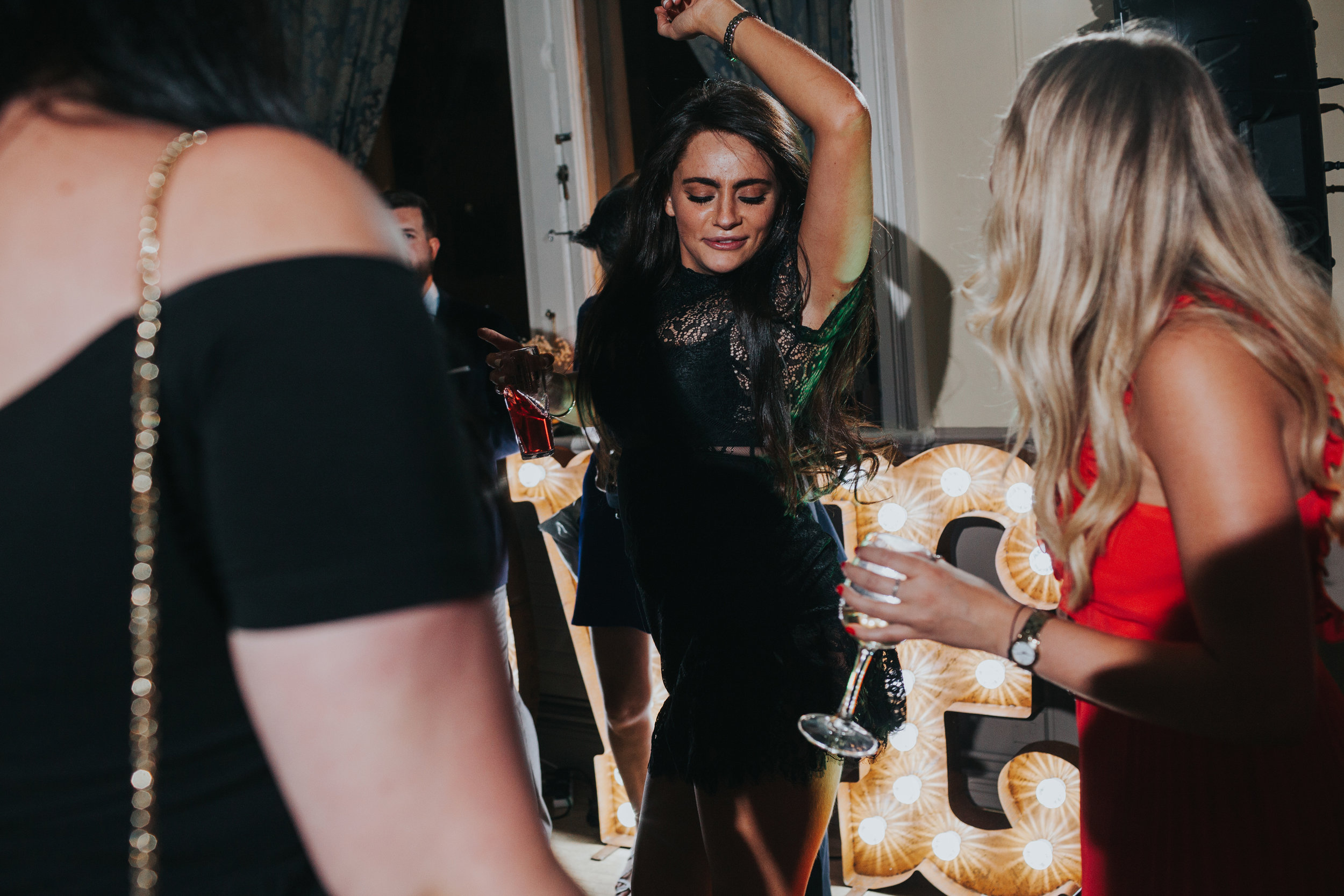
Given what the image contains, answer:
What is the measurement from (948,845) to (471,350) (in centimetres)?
199

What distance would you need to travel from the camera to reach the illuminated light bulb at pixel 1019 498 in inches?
94.2

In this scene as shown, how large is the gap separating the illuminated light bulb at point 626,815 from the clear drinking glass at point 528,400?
50.5 inches

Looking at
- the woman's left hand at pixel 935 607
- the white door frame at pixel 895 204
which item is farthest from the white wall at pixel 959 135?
the woman's left hand at pixel 935 607

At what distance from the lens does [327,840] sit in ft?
1.24

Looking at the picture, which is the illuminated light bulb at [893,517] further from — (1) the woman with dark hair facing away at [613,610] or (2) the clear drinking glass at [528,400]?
(2) the clear drinking glass at [528,400]

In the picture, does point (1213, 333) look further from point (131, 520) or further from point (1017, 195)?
point (131, 520)

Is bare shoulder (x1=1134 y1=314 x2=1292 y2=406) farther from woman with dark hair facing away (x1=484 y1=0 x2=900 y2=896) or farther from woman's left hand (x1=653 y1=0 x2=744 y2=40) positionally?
woman's left hand (x1=653 y1=0 x2=744 y2=40)

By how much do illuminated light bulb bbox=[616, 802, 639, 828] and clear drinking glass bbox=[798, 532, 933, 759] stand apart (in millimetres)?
1669

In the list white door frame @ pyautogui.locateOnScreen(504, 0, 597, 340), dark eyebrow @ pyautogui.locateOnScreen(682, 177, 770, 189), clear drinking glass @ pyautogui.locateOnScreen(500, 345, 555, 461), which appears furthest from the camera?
white door frame @ pyautogui.locateOnScreen(504, 0, 597, 340)

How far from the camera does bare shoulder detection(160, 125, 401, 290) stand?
37cm

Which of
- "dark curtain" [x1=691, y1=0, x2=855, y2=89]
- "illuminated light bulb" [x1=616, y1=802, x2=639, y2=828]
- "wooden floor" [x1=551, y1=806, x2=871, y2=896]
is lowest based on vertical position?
"wooden floor" [x1=551, y1=806, x2=871, y2=896]

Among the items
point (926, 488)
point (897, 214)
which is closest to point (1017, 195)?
point (926, 488)

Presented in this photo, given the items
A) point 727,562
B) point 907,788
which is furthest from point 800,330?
point 907,788

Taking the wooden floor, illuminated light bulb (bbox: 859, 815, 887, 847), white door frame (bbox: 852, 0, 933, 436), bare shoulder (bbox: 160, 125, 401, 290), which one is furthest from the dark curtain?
bare shoulder (bbox: 160, 125, 401, 290)
